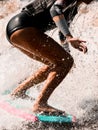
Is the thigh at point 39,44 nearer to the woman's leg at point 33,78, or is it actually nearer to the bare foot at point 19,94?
the woman's leg at point 33,78

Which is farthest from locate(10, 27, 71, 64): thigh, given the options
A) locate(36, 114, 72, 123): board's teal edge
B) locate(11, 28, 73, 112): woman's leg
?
locate(36, 114, 72, 123): board's teal edge

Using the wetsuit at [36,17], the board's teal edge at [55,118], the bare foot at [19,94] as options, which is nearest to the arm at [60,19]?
the wetsuit at [36,17]

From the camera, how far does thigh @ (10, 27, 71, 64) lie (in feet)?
15.0

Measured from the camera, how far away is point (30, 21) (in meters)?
4.60

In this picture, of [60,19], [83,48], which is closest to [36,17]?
[60,19]

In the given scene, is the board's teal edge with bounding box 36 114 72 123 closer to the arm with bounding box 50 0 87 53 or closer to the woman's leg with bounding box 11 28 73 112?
the woman's leg with bounding box 11 28 73 112

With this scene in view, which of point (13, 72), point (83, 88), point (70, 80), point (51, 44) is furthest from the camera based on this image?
point (13, 72)

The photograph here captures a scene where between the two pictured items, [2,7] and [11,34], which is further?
[2,7]

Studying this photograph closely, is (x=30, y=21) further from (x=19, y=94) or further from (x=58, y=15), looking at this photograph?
(x=19, y=94)

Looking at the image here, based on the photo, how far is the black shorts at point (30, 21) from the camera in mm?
4574

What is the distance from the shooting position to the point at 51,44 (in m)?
4.62

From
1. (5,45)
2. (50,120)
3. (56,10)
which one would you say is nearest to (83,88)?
(50,120)

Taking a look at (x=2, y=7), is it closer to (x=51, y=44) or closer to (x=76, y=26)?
(x=76, y=26)

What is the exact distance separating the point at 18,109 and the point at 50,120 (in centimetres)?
60
